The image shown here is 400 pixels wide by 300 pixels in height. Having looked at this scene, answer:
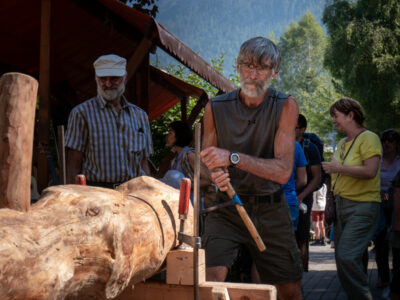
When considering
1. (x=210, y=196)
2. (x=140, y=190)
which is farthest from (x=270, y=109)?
(x=210, y=196)

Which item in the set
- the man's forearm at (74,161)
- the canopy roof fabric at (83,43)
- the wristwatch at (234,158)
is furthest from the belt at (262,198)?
the canopy roof fabric at (83,43)

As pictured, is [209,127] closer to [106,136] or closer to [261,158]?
[261,158]

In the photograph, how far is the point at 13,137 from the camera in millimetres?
1723

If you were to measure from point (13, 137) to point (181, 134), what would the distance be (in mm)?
4678

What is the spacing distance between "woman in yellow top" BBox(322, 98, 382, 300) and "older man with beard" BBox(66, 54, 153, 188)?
1917 millimetres

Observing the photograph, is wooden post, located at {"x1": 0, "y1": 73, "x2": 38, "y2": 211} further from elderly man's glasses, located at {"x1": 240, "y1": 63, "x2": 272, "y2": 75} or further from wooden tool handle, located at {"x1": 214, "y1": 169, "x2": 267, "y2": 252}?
elderly man's glasses, located at {"x1": 240, "y1": 63, "x2": 272, "y2": 75}

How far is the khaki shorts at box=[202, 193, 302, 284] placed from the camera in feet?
10.3

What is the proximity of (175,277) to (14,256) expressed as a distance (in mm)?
1023

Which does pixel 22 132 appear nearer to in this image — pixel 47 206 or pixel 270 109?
pixel 47 206

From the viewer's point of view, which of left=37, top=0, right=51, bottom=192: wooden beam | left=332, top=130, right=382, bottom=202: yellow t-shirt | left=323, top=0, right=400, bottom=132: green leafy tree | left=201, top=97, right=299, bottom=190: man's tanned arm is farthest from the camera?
left=323, top=0, right=400, bottom=132: green leafy tree

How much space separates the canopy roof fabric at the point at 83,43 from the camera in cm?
618

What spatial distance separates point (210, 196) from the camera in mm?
5871

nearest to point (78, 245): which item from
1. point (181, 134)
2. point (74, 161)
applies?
point (74, 161)

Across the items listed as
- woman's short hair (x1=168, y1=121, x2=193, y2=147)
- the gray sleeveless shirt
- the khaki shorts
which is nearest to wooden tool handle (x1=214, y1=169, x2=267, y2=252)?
the khaki shorts
